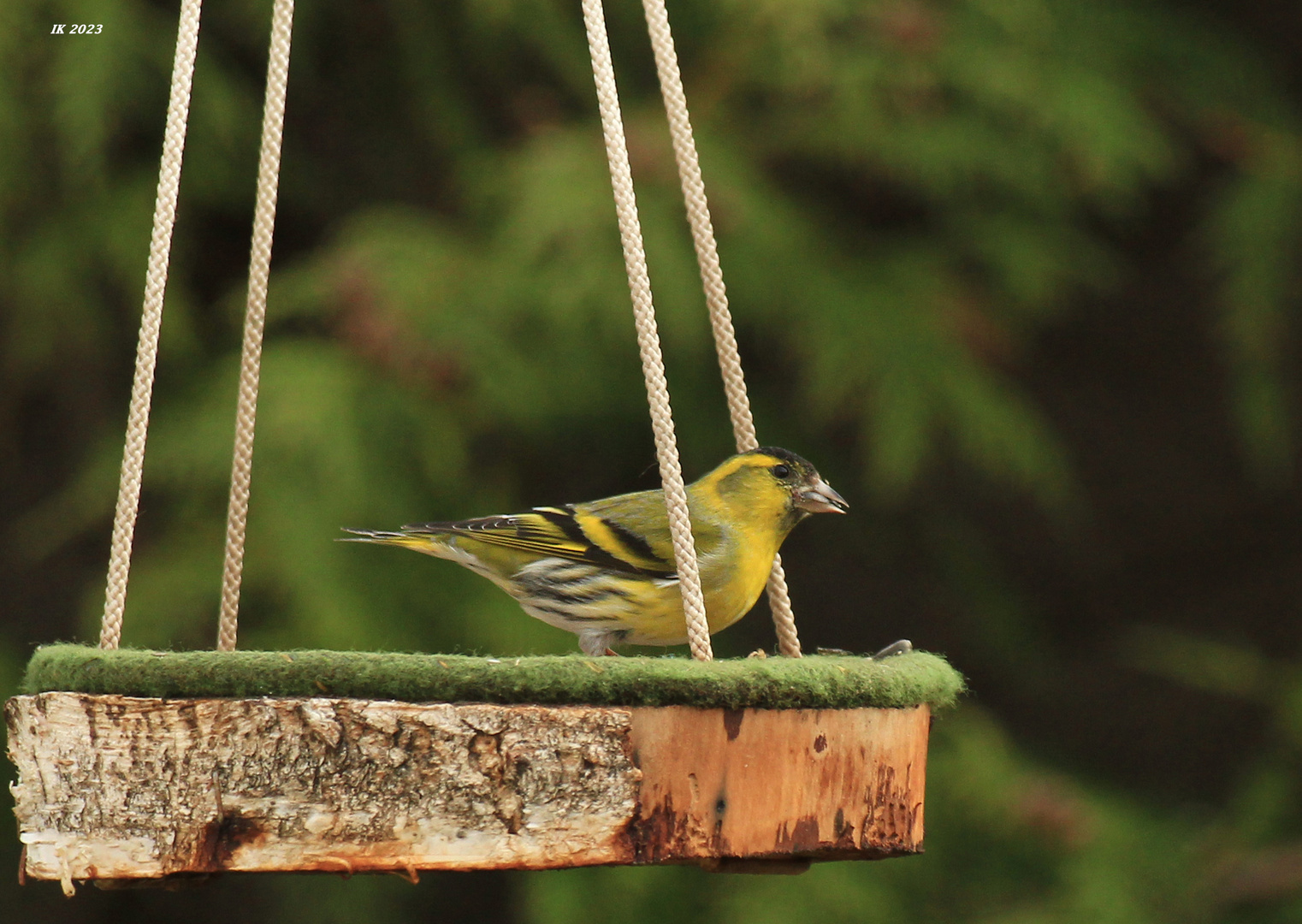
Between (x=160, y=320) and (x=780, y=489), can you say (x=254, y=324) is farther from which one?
(x=780, y=489)

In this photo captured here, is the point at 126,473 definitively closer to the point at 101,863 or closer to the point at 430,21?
the point at 101,863

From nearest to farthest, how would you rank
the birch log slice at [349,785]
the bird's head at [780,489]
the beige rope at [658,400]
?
1. the birch log slice at [349,785]
2. the beige rope at [658,400]
3. the bird's head at [780,489]

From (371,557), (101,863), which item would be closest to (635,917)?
(371,557)

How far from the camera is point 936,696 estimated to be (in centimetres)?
203

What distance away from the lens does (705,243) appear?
7.95 ft

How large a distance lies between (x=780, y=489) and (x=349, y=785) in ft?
4.42

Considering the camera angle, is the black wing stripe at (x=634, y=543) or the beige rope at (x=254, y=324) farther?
the black wing stripe at (x=634, y=543)

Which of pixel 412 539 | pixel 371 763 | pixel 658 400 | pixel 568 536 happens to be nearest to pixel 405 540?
pixel 412 539

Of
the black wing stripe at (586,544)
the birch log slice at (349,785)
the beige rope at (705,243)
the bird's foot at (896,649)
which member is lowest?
the birch log slice at (349,785)

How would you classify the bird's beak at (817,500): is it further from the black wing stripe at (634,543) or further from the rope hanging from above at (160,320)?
the rope hanging from above at (160,320)

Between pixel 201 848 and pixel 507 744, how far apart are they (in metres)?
0.38

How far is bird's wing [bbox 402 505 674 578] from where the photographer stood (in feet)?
8.55

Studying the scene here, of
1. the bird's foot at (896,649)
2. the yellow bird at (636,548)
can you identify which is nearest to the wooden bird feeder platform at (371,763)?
the bird's foot at (896,649)

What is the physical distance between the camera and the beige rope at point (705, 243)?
236cm
